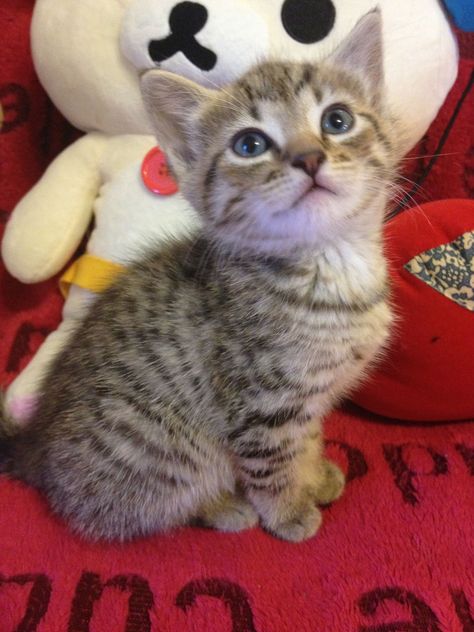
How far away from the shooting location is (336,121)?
2.53 feet

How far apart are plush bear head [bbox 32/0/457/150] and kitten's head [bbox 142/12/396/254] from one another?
145 mm

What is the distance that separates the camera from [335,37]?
98cm

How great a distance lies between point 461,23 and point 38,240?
882mm

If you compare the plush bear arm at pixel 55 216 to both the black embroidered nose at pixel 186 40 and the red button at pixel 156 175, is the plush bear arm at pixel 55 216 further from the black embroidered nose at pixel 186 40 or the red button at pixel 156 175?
the black embroidered nose at pixel 186 40

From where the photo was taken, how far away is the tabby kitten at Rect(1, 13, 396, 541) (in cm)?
75

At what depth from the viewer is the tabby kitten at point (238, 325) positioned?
29.6 inches

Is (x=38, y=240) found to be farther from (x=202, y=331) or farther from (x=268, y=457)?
(x=268, y=457)

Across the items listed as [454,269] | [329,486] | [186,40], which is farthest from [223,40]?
[329,486]

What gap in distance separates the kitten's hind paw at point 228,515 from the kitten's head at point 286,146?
0.46m

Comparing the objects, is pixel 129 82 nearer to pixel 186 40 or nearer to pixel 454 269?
pixel 186 40

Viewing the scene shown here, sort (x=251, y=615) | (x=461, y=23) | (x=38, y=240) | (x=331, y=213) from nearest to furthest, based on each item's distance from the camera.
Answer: (x=331, y=213)
(x=251, y=615)
(x=461, y=23)
(x=38, y=240)

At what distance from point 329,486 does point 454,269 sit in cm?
43

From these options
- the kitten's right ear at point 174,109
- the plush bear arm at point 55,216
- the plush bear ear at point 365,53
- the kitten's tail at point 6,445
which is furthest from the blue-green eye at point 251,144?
the kitten's tail at point 6,445

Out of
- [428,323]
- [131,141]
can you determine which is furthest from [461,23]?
[131,141]
